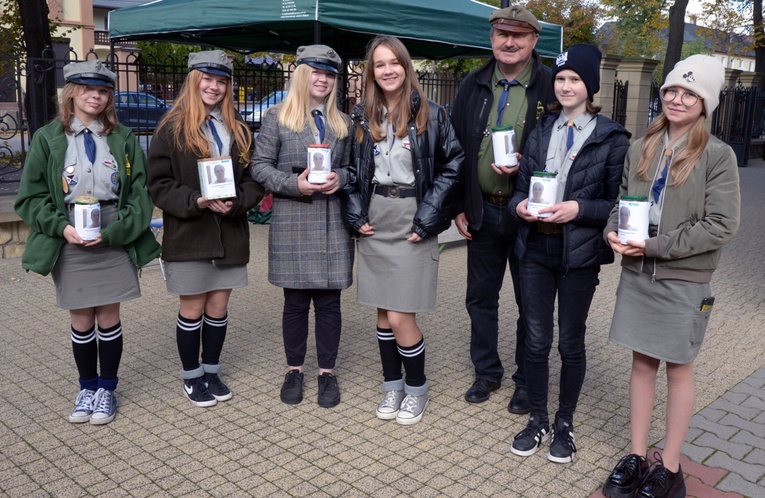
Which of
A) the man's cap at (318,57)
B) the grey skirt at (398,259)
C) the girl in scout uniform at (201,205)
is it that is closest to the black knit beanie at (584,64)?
the grey skirt at (398,259)

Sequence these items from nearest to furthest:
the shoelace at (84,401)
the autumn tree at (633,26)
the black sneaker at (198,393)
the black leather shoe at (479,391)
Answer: the shoelace at (84,401) → the black sneaker at (198,393) → the black leather shoe at (479,391) → the autumn tree at (633,26)

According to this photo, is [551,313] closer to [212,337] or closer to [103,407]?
[212,337]

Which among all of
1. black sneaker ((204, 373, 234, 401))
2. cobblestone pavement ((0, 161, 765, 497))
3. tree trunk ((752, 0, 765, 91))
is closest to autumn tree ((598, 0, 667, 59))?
tree trunk ((752, 0, 765, 91))

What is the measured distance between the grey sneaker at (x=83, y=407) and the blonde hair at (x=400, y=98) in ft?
6.89

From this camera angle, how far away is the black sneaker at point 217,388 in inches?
175

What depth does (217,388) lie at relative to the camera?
14.7 feet

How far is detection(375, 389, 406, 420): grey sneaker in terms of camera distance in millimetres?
4238

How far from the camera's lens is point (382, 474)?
3.60m

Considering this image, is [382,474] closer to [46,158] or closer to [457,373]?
[457,373]

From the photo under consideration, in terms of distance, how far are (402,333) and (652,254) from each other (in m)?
1.53

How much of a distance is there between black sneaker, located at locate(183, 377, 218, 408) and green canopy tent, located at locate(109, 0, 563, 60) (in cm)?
342

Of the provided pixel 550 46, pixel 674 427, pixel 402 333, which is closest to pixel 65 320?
pixel 402 333

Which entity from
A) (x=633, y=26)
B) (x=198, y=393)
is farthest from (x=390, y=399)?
(x=633, y=26)

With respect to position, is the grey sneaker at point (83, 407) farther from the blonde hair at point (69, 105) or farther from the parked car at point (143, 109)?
the parked car at point (143, 109)
